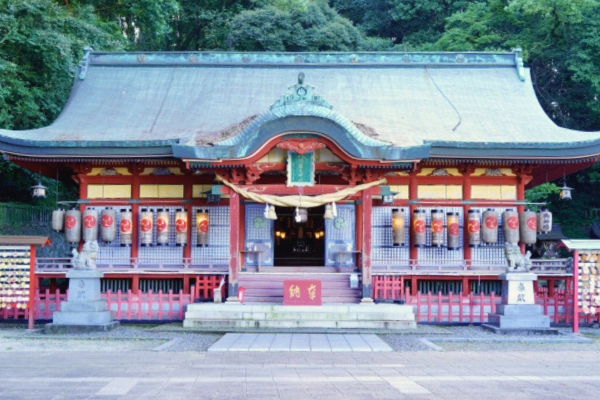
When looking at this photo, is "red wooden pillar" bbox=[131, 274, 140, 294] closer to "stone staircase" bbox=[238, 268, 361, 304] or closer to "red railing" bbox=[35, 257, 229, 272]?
"red railing" bbox=[35, 257, 229, 272]

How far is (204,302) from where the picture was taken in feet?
61.6

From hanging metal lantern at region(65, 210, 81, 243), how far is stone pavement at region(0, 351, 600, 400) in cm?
790

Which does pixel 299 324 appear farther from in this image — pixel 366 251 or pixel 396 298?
pixel 396 298

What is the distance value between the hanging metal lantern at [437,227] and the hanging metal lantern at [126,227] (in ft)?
30.5

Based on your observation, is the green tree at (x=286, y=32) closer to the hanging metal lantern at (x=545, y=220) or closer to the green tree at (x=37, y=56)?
the green tree at (x=37, y=56)

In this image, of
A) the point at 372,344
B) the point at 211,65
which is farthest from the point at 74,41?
the point at 372,344

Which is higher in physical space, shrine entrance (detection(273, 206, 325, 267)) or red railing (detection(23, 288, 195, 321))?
shrine entrance (detection(273, 206, 325, 267))

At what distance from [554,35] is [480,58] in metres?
9.58

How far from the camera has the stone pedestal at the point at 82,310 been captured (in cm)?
1627

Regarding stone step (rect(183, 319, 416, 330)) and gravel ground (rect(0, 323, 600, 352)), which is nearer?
gravel ground (rect(0, 323, 600, 352))

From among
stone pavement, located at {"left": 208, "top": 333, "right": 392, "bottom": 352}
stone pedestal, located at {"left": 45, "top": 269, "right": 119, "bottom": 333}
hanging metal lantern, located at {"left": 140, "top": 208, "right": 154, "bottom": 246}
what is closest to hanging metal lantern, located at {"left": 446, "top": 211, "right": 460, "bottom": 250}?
stone pavement, located at {"left": 208, "top": 333, "right": 392, "bottom": 352}

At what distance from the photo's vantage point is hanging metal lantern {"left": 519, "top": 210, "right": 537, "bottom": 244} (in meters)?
20.2

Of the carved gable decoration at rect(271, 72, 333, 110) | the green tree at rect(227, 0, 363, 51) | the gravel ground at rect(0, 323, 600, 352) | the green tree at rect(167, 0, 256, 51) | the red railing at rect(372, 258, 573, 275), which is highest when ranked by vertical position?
the green tree at rect(167, 0, 256, 51)

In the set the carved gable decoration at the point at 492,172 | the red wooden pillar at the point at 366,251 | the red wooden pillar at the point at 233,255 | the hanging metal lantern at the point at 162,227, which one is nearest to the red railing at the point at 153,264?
the hanging metal lantern at the point at 162,227
